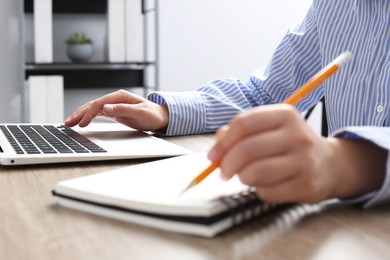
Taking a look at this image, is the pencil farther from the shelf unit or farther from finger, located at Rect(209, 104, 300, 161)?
the shelf unit

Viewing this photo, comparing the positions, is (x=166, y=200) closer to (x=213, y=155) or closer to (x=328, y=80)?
(x=213, y=155)

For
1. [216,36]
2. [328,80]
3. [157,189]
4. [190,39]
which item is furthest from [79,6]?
[157,189]

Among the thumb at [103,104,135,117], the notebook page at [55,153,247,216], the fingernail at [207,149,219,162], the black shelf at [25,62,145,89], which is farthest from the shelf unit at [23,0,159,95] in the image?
the fingernail at [207,149,219,162]

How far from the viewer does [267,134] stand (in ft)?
1.33

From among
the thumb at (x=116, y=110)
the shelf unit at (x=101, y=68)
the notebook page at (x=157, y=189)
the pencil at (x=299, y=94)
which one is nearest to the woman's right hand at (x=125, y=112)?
the thumb at (x=116, y=110)

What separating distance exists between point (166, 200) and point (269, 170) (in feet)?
0.27

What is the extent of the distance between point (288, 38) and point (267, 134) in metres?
0.73

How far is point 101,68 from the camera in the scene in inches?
102

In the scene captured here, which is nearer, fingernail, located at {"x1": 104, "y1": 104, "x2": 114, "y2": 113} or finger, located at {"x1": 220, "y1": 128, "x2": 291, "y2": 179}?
finger, located at {"x1": 220, "y1": 128, "x2": 291, "y2": 179}

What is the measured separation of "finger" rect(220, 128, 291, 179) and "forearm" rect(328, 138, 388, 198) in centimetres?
7

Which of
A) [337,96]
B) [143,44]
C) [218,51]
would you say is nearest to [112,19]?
[143,44]

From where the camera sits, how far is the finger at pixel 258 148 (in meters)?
0.40

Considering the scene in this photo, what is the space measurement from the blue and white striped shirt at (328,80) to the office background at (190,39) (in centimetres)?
167

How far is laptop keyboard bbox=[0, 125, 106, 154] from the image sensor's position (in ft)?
2.37
